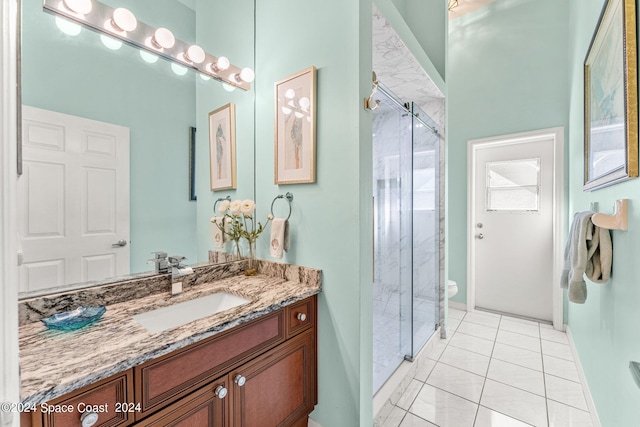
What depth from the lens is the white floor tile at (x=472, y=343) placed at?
2537 mm

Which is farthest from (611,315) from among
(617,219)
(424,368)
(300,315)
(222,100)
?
(222,100)

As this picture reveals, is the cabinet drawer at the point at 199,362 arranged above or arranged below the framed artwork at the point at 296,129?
below

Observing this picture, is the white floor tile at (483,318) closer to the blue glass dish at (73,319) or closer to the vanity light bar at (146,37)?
the vanity light bar at (146,37)

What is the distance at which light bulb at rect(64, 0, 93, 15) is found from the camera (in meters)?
1.14

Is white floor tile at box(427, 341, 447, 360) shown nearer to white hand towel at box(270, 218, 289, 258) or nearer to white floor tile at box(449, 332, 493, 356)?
white floor tile at box(449, 332, 493, 356)

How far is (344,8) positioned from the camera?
1.38 metres

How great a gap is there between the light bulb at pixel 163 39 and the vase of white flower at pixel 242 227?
85cm

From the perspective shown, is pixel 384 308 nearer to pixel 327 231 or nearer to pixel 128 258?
pixel 327 231

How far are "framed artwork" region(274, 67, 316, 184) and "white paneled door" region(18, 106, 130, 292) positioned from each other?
2.49ft

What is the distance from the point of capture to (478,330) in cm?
294

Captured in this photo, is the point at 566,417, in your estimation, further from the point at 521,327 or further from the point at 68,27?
the point at 68,27

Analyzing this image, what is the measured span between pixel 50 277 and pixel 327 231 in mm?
1156

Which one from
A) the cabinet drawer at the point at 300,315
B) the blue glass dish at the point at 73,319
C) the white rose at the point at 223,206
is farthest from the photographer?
the white rose at the point at 223,206

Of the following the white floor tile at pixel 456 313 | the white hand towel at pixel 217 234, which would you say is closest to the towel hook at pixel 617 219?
the white hand towel at pixel 217 234
